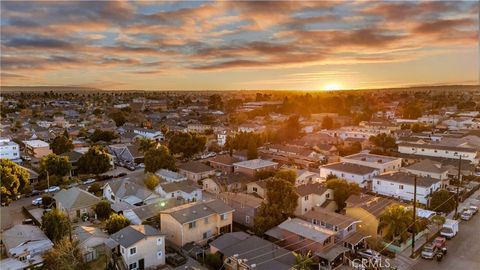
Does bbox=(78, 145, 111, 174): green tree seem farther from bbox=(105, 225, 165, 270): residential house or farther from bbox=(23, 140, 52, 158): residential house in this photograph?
bbox=(105, 225, 165, 270): residential house

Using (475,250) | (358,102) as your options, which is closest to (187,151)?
(475,250)

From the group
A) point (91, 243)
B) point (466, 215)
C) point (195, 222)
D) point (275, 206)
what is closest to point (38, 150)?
point (91, 243)

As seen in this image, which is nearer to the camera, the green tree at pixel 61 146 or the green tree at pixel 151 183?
the green tree at pixel 151 183

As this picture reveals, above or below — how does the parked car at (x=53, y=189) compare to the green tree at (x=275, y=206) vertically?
below

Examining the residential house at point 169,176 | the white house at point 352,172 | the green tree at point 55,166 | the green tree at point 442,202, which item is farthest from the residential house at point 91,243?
the green tree at point 442,202

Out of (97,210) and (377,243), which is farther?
(97,210)

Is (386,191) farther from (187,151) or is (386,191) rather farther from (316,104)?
(316,104)

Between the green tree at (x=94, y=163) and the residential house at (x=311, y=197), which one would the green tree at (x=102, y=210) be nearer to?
the green tree at (x=94, y=163)
